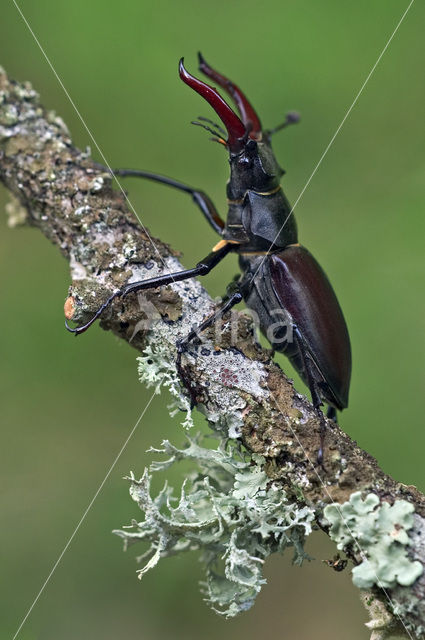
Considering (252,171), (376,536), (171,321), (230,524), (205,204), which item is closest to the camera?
(376,536)

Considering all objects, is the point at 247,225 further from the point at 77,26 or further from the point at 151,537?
the point at 77,26

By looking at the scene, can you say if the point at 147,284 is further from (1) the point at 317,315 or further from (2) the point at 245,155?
(2) the point at 245,155

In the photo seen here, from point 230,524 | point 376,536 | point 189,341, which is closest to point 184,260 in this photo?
point 189,341

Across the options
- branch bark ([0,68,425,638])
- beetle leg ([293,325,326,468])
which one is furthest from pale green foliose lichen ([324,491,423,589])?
beetle leg ([293,325,326,468])

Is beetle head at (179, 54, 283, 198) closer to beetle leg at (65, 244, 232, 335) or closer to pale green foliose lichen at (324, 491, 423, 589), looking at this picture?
beetle leg at (65, 244, 232, 335)

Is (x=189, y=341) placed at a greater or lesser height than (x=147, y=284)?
lesser

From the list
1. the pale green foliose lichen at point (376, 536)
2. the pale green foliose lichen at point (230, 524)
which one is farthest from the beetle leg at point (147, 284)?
the pale green foliose lichen at point (376, 536)
